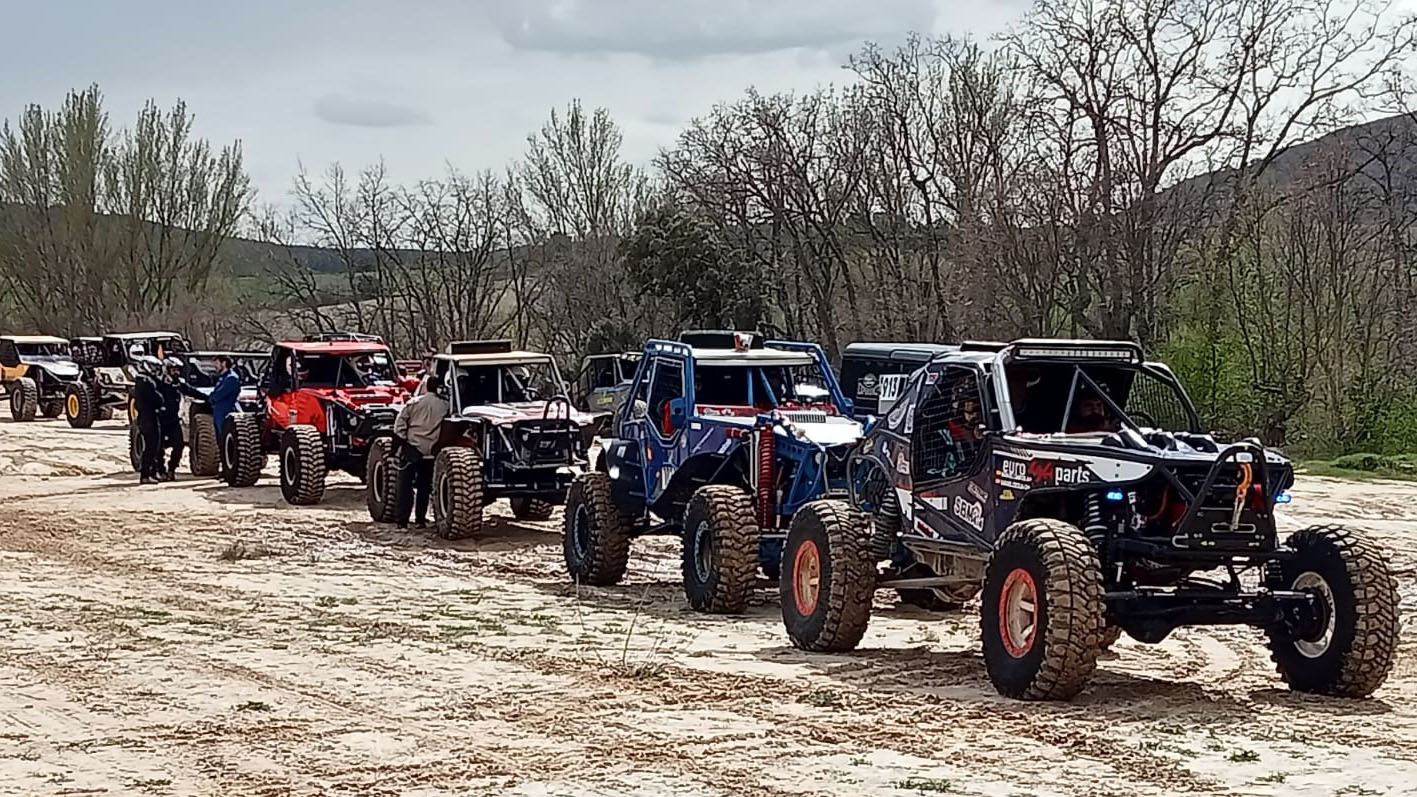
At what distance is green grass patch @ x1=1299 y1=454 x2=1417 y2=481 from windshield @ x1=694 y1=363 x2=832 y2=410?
13320mm

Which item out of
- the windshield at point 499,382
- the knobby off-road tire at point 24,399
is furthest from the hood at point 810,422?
the knobby off-road tire at point 24,399

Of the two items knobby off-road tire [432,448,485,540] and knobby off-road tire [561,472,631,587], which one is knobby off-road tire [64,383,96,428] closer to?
knobby off-road tire [432,448,485,540]

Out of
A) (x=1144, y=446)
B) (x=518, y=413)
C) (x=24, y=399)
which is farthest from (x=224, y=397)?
(x=1144, y=446)

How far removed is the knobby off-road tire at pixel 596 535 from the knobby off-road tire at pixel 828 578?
11.4 feet

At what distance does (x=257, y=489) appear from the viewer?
23453mm

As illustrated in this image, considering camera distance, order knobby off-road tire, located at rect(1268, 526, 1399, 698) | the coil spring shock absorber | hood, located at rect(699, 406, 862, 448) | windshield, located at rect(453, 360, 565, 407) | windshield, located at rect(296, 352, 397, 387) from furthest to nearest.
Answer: windshield, located at rect(296, 352, 397, 387), windshield, located at rect(453, 360, 565, 407), hood, located at rect(699, 406, 862, 448), the coil spring shock absorber, knobby off-road tire, located at rect(1268, 526, 1399, 698)

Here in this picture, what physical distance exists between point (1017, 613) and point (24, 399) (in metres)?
35.0

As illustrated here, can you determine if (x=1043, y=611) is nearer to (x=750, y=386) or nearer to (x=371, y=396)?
(x=750, y=386)

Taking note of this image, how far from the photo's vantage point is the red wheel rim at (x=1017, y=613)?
8.60 metres

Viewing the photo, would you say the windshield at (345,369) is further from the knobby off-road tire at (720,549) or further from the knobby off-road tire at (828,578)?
the knobby off-road tire at (828,578)

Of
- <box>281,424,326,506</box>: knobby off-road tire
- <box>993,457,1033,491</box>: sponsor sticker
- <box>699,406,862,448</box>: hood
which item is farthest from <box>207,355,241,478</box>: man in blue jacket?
<box>993,457,1033,491</box>: sponsor sticker

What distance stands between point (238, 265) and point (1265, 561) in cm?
6303

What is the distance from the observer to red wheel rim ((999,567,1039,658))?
860 cm

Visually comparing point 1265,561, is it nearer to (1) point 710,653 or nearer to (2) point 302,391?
(1) point 710,653
